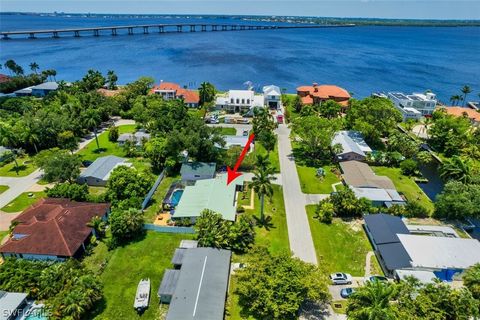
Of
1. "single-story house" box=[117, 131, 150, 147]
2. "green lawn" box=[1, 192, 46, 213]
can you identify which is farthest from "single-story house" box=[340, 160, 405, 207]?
"green lawn" box=[1, 192, 46, 213]

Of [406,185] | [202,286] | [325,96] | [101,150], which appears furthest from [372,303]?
[325,96]

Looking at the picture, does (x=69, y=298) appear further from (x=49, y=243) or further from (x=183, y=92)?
(x=183, y=92)

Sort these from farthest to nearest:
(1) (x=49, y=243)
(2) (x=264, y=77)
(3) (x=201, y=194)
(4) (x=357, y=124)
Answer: (2) (x=264, y=77) → (4) (x=357, y=124) → (3) (x=201, y=194) → (1) (x=49, y=243)

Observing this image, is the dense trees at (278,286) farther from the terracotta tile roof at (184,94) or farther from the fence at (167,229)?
the terracotta tile roof at (184,94)

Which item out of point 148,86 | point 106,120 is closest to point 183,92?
point 148,86

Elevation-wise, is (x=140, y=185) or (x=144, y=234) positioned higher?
(x=140, y=185)

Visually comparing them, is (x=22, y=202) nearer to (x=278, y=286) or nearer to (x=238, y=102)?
(x=278, y=286)
